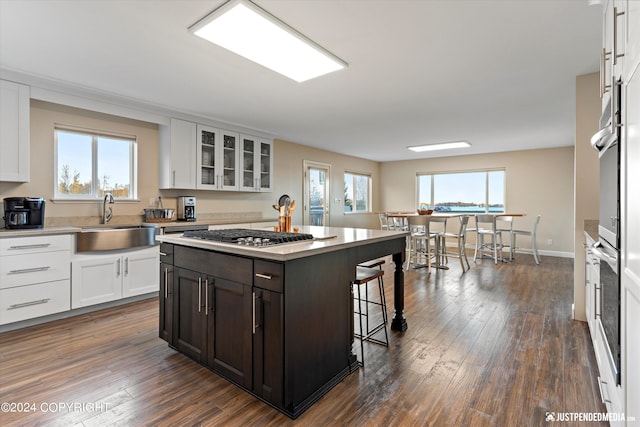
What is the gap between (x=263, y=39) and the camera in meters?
2.20

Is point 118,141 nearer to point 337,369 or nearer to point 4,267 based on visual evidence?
point 4,267

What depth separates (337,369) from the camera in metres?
1.99

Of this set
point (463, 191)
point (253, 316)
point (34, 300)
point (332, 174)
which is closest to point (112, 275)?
point (34, 300)

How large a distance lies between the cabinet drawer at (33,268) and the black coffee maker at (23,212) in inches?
15.0

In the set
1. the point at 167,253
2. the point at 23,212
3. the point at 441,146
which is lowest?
the point at 167,253

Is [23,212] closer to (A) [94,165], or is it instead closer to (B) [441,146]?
(A) [94,165]

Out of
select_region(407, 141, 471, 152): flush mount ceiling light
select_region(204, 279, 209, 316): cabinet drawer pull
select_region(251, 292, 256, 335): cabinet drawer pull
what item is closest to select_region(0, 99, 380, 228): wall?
select_region(407, 141, 471, 152): flush mount ceiling light

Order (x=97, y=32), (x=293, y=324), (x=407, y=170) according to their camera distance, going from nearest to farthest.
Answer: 1. (x=293, y=324)
2. (x=97, y=32)
3. (x=407, y=170)

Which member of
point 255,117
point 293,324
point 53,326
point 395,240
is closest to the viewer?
point 293,324

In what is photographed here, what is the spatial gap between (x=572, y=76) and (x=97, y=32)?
4147 mm

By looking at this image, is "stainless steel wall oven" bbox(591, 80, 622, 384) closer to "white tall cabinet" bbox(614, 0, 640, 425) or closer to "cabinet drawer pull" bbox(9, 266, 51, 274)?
"white tall cabinet" bbox(614, 0, 640, 425)

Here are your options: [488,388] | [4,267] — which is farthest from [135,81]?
[488,388]

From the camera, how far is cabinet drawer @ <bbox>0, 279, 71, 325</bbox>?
9.05 feet

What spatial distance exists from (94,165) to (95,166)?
16 mm
